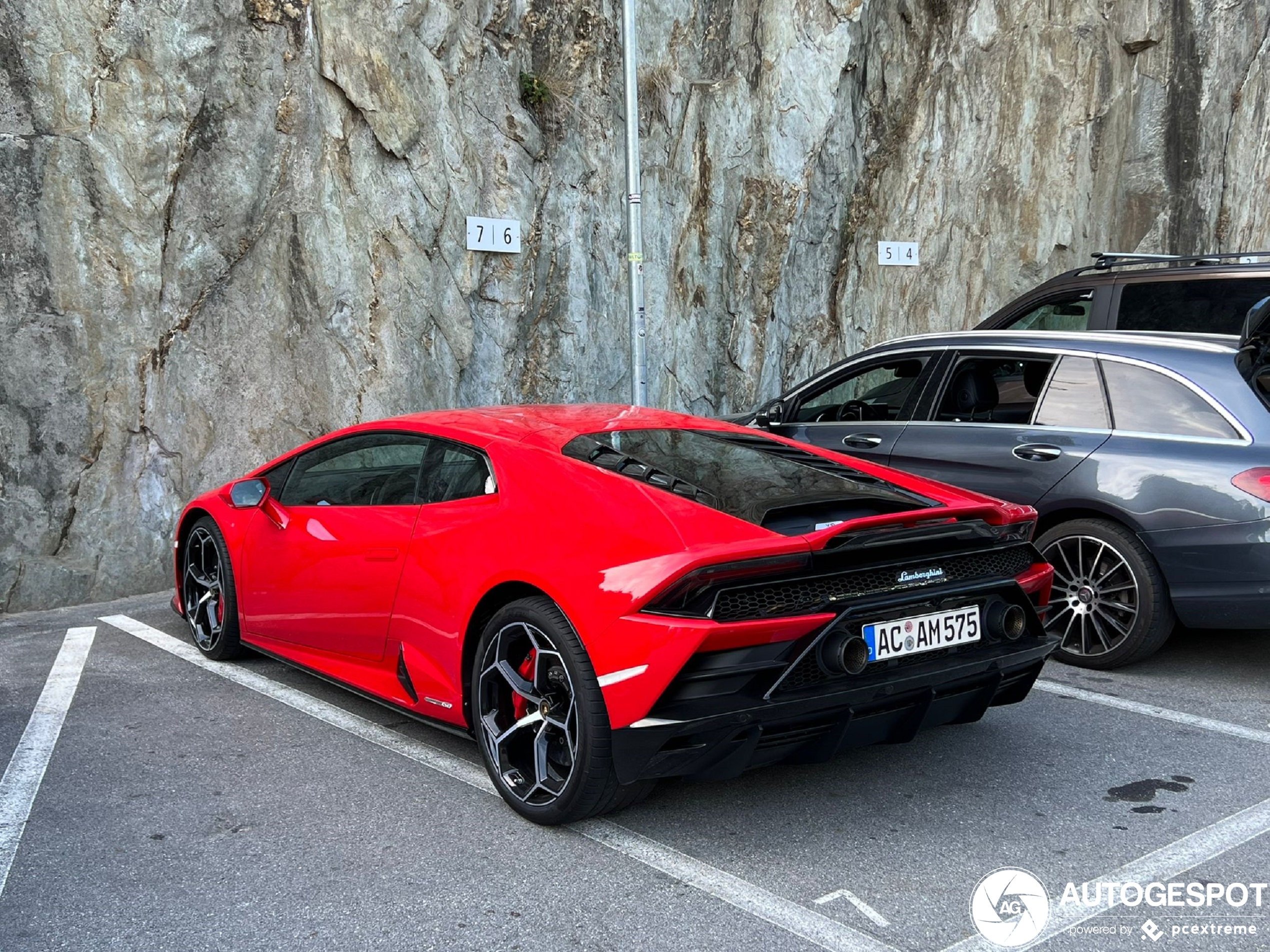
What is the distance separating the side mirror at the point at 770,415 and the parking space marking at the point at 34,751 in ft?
13.1

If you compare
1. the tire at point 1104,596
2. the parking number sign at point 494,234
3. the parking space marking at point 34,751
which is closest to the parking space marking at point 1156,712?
the tire at point 1104,596

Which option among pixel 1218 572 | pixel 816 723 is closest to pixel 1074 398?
pixel 1218 572

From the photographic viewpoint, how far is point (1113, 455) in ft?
18.0

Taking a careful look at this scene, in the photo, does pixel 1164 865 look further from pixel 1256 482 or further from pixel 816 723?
pixel 1256 482

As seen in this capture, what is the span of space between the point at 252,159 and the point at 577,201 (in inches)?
129

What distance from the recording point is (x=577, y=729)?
3.50 metres

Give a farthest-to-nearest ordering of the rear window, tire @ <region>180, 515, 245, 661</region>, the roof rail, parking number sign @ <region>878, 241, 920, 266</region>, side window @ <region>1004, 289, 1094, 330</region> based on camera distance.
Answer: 1. parking number sign @ <region>878, 241, 920, 266</region>
2. side window @ <region>1004, 289, 1094, 330</region>
3. the roof rail
4. tire @ <region>180, 515, 245, 661</region>
5. the rear window

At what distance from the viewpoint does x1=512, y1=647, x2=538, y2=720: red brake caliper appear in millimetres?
3725

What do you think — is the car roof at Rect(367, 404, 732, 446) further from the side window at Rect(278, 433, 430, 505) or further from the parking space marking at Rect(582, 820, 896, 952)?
the parking space marking at Rect(582, 820, 896, 952)

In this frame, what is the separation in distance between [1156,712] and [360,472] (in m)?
3.49

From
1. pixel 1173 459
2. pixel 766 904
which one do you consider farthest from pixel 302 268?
pixel 766 904

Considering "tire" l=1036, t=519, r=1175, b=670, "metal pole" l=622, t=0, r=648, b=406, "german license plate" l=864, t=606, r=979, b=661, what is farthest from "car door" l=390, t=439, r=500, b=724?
"metal pole" l=622, t=0, r=648, b=406

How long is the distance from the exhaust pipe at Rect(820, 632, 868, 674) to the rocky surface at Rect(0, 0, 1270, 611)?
614 centimetres

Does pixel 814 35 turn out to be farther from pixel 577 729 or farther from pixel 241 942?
pixel 241 942
